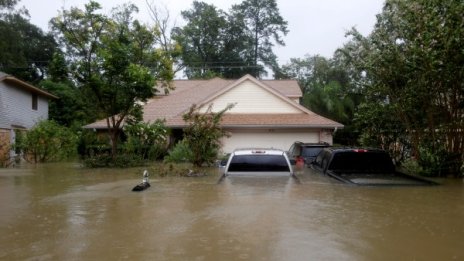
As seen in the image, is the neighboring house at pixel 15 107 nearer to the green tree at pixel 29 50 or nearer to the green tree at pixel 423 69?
the green tree at pixel 29 50

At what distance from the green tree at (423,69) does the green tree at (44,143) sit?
51.3ft

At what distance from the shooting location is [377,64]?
52.9 feet

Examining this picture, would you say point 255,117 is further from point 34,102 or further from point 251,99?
point 34,102

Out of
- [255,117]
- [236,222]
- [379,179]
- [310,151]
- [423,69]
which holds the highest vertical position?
[423,69]

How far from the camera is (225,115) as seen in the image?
2772 centimetres

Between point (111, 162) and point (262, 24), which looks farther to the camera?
point (262, 24)

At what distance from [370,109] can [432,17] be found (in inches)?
238

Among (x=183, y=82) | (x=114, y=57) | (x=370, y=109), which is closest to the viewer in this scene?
(x=370, y=109)

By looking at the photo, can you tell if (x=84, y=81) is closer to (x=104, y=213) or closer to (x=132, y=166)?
(x=132, y=166)

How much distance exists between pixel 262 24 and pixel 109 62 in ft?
150

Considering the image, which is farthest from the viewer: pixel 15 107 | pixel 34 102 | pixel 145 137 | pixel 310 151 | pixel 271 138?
pixel 34 102

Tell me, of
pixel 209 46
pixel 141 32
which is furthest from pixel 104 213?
pixel 209 46

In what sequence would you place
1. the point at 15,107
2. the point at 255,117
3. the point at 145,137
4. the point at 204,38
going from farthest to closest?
the point at 204,38
the point at 15,107
the point at 255,117
the point at 145,137

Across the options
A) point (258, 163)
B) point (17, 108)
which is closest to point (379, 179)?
point (258, 163)
